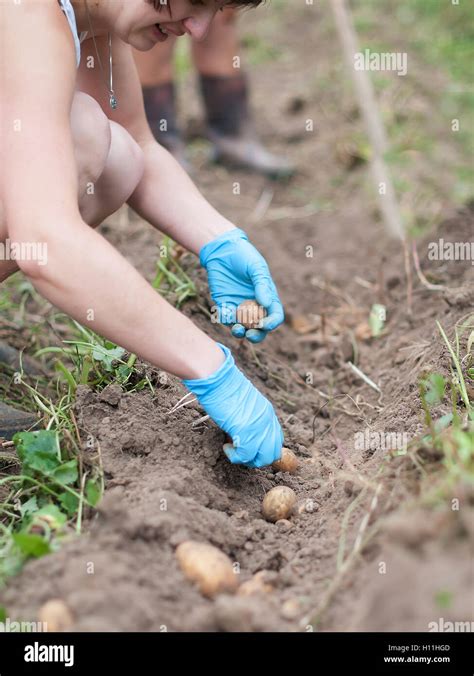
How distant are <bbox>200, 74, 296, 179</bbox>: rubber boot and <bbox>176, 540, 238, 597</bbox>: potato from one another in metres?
2.82

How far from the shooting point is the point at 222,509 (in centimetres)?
169

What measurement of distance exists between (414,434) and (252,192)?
234cm

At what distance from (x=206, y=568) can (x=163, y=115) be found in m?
2.47

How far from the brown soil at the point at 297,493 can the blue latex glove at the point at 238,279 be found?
0.17 m

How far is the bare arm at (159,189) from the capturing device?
6.80ft

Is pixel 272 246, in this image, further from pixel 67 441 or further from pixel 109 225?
pixel 67 441

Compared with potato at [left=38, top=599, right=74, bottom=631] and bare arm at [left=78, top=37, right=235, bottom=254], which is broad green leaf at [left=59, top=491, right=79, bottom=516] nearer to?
potato at [left=38, top=599, right=74, bottom=631]

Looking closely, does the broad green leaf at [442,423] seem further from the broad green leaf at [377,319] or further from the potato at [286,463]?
the broad green leaf at [377,319]

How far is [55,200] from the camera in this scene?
1510 mm

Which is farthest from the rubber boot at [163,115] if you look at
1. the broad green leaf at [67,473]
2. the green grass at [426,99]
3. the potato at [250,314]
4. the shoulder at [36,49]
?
the broad green leaf at [67,473]

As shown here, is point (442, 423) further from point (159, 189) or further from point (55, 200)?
point (159, 189)

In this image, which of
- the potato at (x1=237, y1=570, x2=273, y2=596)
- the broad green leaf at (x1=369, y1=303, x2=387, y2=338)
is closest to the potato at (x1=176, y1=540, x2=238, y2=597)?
the potato at (x1=237, y1=570, x2=273, y2=596)

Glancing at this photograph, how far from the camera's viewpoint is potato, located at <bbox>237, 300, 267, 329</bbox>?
1987mm
